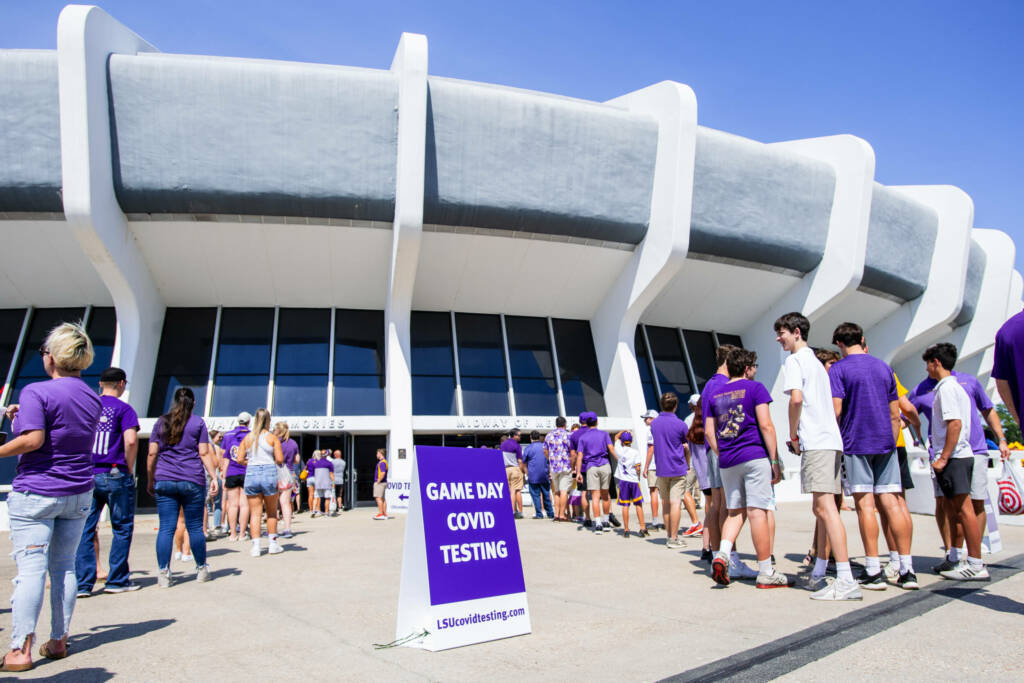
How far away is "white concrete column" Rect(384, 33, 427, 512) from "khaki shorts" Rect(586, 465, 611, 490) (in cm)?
593

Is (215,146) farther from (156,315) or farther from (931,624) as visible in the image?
(931,624)

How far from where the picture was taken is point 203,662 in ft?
11.0

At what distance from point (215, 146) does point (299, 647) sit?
13.9m

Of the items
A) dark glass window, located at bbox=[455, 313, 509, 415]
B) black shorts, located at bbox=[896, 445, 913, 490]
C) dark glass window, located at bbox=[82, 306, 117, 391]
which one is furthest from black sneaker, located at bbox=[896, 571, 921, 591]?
dark glass window, located at bbox=[82, 306, 117, 391]

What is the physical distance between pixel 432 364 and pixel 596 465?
9.92m

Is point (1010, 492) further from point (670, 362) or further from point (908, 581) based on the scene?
point (670, 362)

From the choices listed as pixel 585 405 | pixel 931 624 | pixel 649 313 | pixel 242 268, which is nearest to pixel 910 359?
pixel 649 313

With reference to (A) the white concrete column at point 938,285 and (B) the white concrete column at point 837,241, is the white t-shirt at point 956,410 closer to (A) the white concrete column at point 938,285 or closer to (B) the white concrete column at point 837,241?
(B) the white concrete column at point 837,241

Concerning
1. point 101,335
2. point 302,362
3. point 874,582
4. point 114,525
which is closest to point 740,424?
point 874,582

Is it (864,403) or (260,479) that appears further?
(260,479)

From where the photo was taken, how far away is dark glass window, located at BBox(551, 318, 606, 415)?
1939cm

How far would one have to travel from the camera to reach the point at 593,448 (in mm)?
9602

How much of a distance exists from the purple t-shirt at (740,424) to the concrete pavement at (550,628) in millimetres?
1022

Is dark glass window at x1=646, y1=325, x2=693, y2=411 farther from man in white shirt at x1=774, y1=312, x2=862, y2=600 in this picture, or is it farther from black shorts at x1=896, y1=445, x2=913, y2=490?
man in white shirt at x1=774, y1=312, x2=862, y2=600
